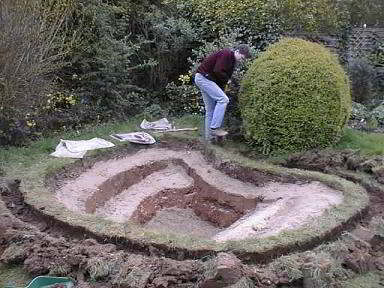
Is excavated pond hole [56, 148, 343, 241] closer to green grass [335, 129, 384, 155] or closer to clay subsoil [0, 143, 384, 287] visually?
clay subsoil [0, 143, 384, 287]

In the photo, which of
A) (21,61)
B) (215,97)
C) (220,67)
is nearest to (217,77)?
(220,67)

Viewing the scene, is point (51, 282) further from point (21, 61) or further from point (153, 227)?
point (21, 61)

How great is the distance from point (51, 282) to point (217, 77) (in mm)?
4856

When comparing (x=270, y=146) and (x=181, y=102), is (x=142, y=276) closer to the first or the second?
(x=270, y=146)

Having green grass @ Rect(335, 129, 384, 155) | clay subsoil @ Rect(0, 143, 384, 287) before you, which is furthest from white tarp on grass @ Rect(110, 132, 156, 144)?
green grass @ Rect(335, 129, 384, 155)

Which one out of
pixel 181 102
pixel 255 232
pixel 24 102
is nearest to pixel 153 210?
pixel 255 232

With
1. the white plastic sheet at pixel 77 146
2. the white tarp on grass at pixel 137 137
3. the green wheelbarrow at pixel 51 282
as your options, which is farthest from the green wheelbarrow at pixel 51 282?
the white tarp on grass at pixel 137 137

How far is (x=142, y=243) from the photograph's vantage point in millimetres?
5402

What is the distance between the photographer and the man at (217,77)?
8.64m

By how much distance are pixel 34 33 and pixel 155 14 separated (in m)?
3.58

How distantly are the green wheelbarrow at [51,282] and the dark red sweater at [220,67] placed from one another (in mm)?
4708

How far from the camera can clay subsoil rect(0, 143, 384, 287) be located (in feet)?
15.7

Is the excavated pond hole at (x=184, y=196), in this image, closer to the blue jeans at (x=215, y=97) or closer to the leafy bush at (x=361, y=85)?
the blue jeans at (x=215, y=97)

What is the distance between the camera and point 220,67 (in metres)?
8.67
